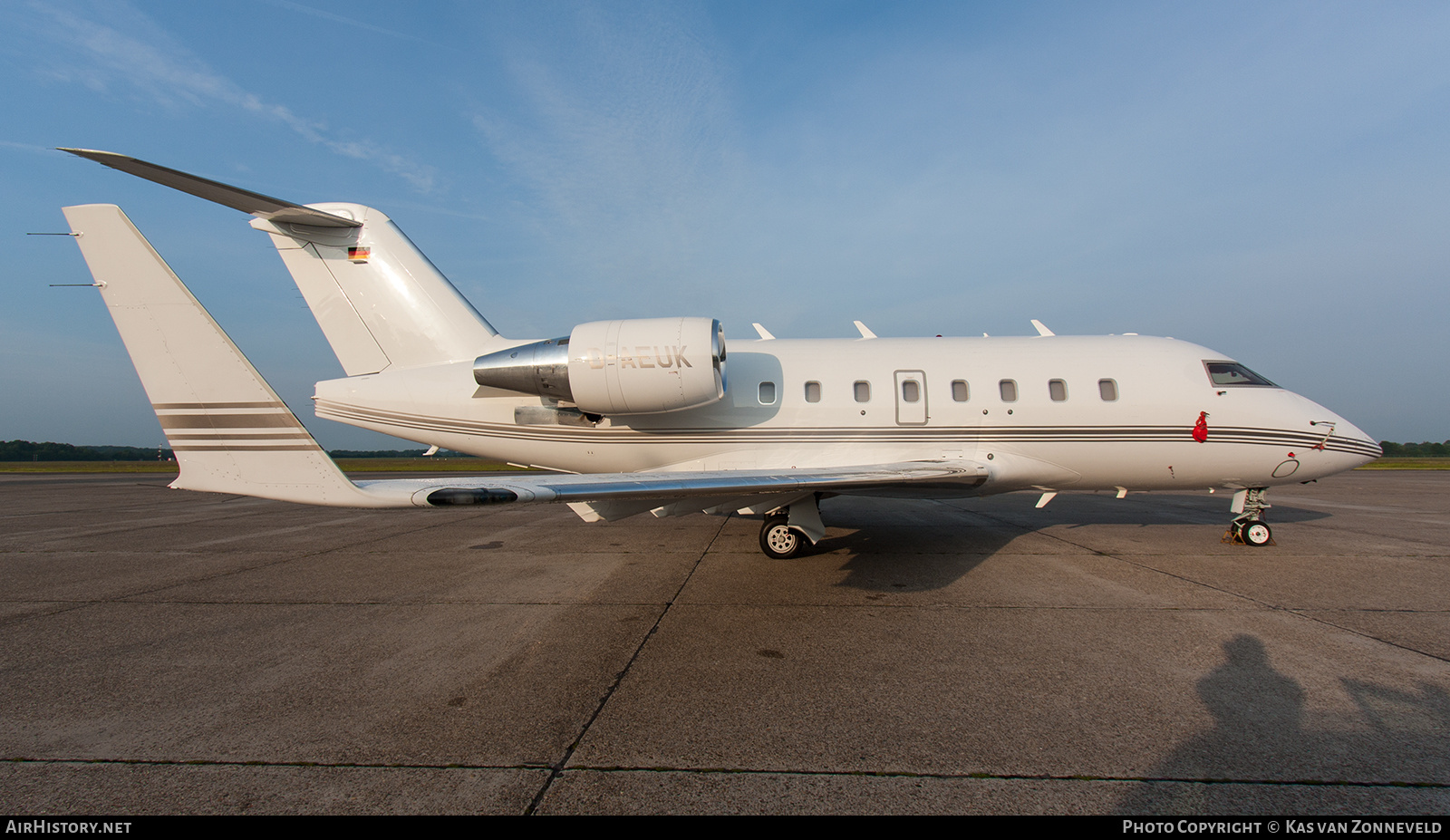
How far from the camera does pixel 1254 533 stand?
742cm

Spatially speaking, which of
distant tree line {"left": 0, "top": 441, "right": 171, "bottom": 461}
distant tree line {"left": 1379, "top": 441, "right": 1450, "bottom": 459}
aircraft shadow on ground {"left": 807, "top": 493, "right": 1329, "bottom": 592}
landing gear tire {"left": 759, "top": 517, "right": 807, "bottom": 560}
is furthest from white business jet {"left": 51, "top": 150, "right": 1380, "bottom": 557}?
distant tree line {"left": 1379, "top": 441, "right": 1450, "bottom": 459}

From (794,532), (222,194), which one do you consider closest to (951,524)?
(794,532)

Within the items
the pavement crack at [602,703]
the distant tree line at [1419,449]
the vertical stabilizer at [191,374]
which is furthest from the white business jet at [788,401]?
the distant tree line at [1419,449]

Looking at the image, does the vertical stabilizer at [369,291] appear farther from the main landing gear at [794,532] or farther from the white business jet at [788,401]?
the main landing gear at [794,532]

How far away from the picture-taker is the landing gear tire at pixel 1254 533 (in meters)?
7.39

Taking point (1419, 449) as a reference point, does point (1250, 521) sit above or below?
above

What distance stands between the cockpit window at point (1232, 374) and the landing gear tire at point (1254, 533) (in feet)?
6.18

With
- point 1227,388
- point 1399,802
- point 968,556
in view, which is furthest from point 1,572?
point 1227,388

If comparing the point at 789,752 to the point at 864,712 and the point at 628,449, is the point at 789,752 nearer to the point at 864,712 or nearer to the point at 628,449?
the point at 864,712

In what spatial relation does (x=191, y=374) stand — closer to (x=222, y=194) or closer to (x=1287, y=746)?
(x=222, y=194)

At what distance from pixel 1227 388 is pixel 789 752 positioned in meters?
7.91

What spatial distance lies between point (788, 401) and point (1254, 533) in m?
6.52

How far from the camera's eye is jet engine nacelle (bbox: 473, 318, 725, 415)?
6.22 m

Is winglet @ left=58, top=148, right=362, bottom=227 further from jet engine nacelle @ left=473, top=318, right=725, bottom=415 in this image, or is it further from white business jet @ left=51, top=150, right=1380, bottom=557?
jet engine nacelle @ left=473, top=318, right=725, bottom=415
